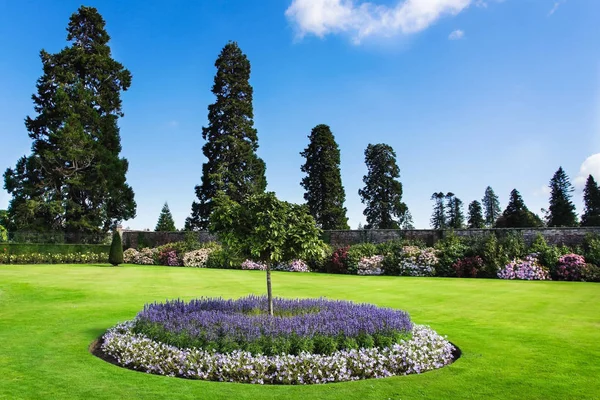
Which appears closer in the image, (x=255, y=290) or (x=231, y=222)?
(x=231, y=222)

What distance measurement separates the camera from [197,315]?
24.4 feet

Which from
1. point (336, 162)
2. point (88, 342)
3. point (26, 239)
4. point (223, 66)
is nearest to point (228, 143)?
point (223, 66)

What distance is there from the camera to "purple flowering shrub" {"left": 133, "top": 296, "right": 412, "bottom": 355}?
626 centimetres

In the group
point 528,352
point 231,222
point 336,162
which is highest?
point 336,162

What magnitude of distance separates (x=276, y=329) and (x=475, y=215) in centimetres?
5945

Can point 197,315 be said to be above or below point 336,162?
below

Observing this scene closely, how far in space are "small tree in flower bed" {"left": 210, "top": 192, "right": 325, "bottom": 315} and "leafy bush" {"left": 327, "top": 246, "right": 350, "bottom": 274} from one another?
60.0ft

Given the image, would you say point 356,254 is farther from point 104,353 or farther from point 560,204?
point 560,204

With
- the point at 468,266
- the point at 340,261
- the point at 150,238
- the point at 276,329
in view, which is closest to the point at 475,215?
the point at 340,261

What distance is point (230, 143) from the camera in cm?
3931

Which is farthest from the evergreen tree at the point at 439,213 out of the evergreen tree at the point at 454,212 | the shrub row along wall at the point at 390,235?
the shrub row along wall at the point at 390,235

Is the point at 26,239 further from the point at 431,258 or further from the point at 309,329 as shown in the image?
the point at 309,329

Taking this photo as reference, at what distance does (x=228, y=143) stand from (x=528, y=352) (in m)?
34.5

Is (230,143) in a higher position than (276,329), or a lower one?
higher
